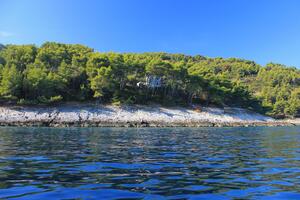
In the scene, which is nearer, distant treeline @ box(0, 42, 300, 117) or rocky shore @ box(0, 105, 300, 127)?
rocky shore @ box(0, 105, 300, 127)

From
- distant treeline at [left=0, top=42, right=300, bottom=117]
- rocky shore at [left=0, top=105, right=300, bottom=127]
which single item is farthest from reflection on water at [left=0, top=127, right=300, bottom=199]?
distant treeline at [left=0, top=42, right=300, bottom=117]

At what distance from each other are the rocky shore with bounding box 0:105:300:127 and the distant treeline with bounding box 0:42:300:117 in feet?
10.8

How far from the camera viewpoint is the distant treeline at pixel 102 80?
73250mm

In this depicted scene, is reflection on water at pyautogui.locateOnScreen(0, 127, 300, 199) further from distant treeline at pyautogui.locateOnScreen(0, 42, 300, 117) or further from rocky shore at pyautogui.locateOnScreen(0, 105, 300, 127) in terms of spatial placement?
distant treeline at pyautogui.locateOnScreen(0, 42, 300, 117)

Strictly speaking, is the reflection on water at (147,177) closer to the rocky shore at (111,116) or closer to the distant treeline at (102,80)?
the rocky shore at (111,116)

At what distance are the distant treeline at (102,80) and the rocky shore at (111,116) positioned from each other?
3.29m

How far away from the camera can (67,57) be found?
8975cm

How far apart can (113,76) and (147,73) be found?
968 centimetres

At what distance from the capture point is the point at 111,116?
226 feet

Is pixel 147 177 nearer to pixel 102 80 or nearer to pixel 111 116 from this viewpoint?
pixel 111 116

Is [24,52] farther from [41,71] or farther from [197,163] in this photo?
[197,163]

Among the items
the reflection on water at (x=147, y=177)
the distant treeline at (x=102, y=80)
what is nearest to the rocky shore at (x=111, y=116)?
the distant treeline at (x=102, y=80)

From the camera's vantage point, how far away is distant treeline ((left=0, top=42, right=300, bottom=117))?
73.2 metres

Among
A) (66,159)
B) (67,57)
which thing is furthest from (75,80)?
(66,159)
